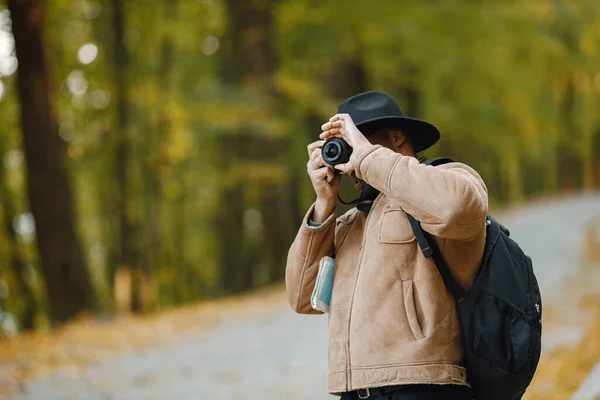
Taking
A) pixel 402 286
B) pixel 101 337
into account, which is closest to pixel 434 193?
pixel 402 286

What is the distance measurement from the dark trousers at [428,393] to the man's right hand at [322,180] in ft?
2.23

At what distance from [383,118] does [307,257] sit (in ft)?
1.97

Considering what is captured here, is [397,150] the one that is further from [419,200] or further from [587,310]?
[587,310]

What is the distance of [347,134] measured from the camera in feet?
8.17

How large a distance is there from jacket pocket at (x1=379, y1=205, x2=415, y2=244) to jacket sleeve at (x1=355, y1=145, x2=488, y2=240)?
15cm

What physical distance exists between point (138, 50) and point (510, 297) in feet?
Result: 48.3

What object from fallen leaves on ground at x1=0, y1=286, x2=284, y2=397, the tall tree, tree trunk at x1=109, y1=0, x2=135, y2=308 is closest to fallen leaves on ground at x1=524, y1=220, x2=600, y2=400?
fallen leaves on ground at x1=0, y1=286, x2=284, y2=397

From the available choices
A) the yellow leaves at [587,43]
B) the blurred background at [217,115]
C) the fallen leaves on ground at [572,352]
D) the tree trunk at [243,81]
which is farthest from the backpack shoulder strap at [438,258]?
the yellow leaves at [587,43]

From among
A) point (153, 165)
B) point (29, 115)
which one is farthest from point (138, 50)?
point (29, 115)

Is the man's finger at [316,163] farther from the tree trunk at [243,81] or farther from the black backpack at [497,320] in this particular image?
the tree trunk at [243,81]

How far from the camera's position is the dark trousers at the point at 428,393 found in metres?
2.43

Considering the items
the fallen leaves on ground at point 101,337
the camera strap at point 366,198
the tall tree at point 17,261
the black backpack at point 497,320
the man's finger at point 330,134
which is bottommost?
the tall tree at point 17,261

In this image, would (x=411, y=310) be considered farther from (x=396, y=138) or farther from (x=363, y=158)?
(x=396, y=138)

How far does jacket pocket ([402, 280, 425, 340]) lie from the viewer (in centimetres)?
242
